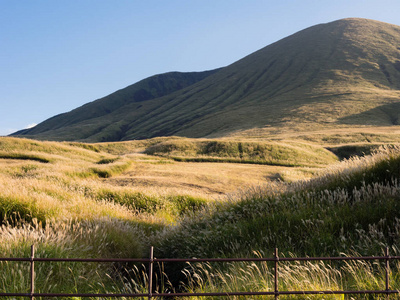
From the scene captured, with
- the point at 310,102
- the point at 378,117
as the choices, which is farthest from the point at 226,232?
the point at 310,102

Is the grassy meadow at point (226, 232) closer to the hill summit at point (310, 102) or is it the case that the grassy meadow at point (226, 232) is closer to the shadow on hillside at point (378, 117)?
the hill summit at point (310, 102)

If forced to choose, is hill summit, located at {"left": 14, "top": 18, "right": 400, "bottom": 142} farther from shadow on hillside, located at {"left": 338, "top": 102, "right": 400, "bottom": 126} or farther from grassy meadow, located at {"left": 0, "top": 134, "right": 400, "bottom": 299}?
grassy meadow, located at {"left": 0, "top": 134, "right": 400, "bottom": 299}

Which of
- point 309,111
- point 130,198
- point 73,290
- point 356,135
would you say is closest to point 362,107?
point 309,111

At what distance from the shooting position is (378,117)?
9994 centimetres

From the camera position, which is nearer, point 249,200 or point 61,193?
point 249,200

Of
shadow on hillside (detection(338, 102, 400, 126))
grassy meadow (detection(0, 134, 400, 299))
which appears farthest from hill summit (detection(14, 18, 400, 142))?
grassy meadow (detection(0, 134, 400, 299))

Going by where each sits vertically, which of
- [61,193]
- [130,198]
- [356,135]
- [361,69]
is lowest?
[356,135]

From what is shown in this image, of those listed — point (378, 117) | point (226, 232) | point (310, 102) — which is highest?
point (310, 102)

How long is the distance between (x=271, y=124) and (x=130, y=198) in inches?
3619

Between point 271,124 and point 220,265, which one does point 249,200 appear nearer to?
point 220,265

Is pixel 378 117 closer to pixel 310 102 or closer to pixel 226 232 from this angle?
pixel 310 102

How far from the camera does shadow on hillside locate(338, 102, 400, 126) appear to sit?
94.5 meters

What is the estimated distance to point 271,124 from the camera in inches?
4065

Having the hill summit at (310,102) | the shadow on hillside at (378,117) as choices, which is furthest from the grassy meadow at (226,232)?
the shadow on hillside at (378,117)
